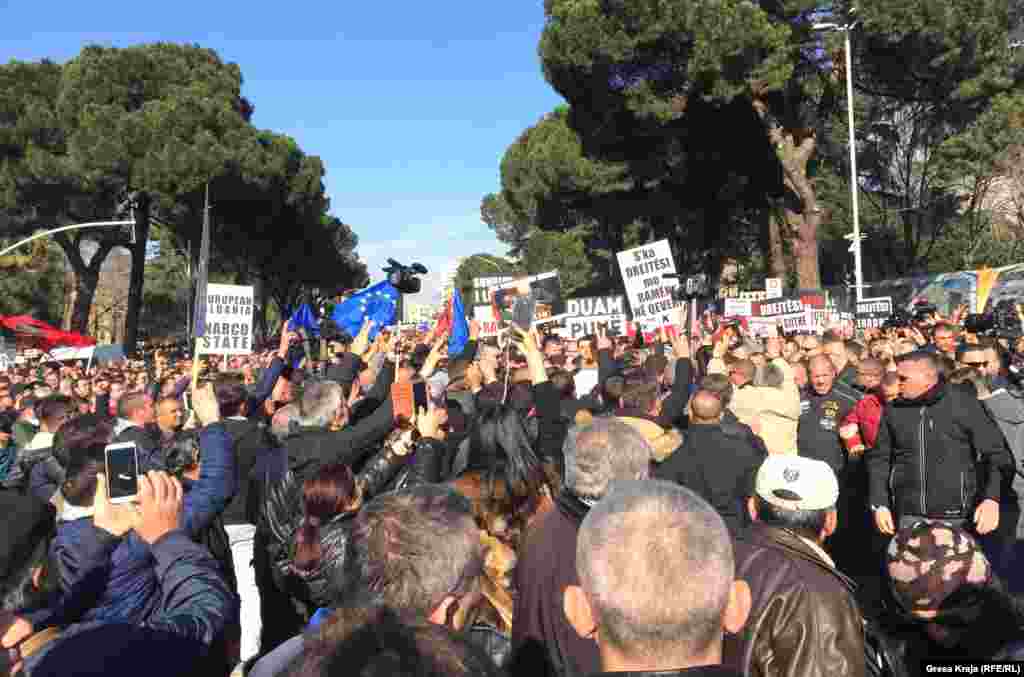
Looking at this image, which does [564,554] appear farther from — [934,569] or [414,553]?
[934,569]

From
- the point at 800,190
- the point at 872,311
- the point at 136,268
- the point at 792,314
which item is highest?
the point at 800,190

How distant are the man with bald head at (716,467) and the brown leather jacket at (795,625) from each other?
239cm

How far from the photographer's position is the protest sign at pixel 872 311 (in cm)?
1717

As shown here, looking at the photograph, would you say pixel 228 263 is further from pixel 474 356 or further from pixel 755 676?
pixel 755 676

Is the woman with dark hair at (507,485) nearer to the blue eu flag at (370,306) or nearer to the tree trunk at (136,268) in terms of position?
the blue eu flag at (370,306)

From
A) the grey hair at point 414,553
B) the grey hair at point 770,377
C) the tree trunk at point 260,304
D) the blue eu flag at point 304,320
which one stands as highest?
the tree trunk at point 260,304

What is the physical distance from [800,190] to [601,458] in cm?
2448

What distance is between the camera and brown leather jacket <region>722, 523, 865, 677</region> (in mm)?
2516

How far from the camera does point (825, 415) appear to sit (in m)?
7.28

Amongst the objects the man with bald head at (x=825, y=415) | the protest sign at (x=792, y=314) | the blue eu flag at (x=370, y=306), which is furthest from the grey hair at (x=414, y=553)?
the protest sign at (x=792, y=314)

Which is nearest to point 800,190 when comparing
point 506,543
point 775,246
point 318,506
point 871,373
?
point 775,246

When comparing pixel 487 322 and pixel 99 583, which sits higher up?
pixel 487 322

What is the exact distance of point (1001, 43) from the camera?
28.0 m

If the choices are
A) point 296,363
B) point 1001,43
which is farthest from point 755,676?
point 1001,43
